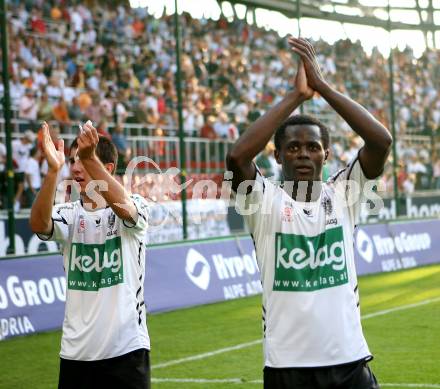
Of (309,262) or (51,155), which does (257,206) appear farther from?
(51,155)

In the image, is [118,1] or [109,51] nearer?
[109,51]

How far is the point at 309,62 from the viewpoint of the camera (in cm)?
398

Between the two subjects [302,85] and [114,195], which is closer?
[302,85]

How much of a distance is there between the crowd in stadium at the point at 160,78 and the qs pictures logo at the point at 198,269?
3.36 metres

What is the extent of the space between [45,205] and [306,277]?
5.56 ft

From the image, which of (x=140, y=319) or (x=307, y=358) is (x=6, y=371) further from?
(x=307, y=358)

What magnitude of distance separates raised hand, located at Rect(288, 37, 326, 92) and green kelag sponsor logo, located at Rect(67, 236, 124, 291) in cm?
177

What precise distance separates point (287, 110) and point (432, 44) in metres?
29.1

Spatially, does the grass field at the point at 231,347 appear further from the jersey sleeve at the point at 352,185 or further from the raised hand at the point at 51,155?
the jersey sleeve at the point at 352,185

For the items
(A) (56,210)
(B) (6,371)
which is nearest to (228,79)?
(B) (6,371)

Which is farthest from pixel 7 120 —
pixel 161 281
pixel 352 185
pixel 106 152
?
pixel 352 185

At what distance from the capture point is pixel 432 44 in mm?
31828

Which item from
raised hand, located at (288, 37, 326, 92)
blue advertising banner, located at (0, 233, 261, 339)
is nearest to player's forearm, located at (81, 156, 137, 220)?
raised hand, located at (288, 37, 326, 92)

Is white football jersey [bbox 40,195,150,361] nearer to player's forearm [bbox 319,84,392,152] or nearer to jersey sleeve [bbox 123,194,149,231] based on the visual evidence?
jersey sleeve [bbox 123,194,149,231]
